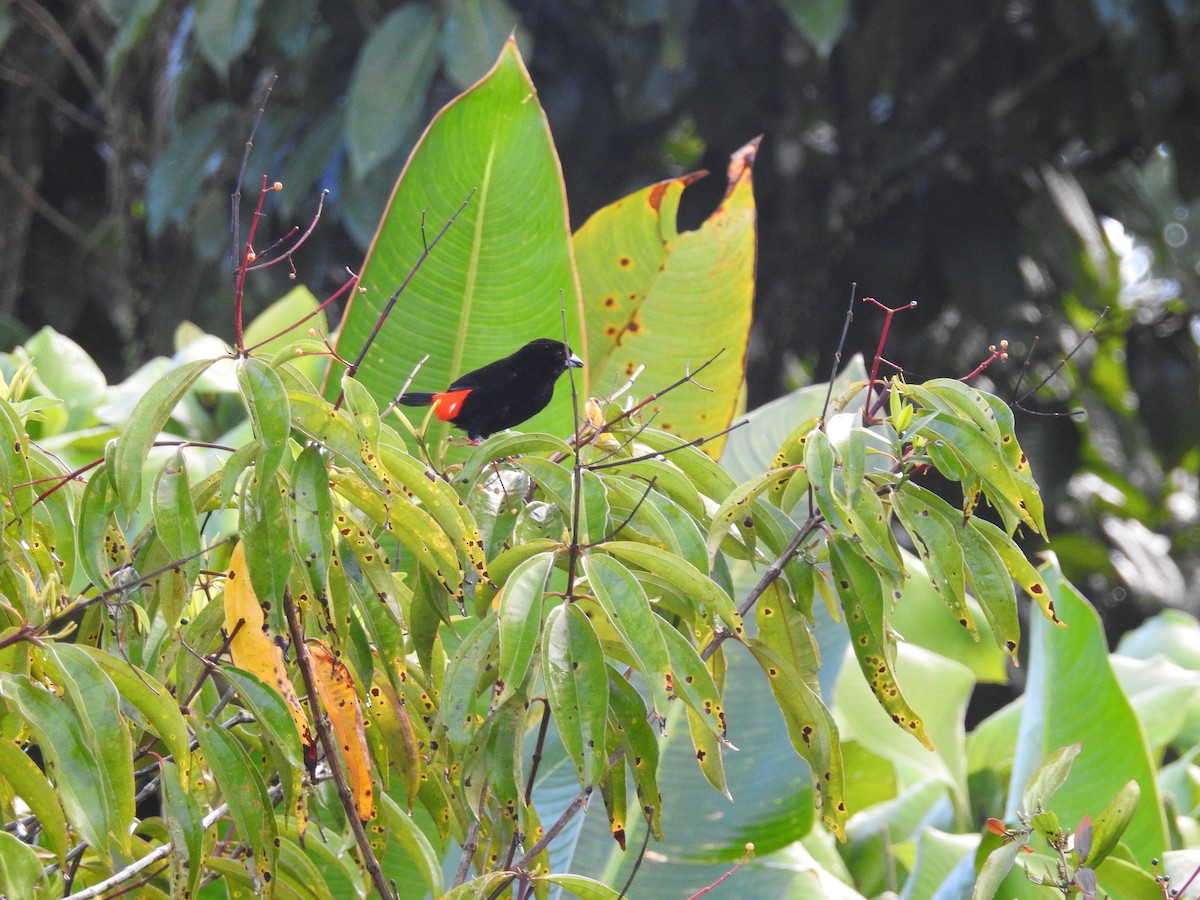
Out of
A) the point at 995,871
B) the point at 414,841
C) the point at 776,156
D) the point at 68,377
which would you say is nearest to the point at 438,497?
the point at 414,841

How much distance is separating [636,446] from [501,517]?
0.17 metres

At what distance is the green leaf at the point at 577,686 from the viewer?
2.49ft

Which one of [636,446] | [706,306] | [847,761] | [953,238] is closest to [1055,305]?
[953,238]

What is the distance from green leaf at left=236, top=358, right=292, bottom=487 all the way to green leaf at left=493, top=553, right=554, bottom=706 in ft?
0.57

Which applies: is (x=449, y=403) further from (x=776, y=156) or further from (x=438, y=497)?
(x=776, y=156)

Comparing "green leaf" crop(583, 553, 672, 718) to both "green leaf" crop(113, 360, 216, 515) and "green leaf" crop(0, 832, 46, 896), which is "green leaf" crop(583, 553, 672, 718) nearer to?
"green leaf" crop(113, 360, 216, 515)

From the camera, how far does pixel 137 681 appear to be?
80 centimetres

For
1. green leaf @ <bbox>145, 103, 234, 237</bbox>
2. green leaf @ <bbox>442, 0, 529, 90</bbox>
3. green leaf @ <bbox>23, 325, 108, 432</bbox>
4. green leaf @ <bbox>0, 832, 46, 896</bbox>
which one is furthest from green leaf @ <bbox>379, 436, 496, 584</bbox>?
green leaf @ <bbox>145, 103, 234, 237</bbox>

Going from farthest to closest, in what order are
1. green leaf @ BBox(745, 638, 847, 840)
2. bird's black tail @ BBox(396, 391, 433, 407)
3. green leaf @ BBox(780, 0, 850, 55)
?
green leaf @ BBox(780, 0, 850, 55) → bird's black tail @ BBox(396, 391, 433, 407) → green leaf @ BBox(745, 638, 847, 840)

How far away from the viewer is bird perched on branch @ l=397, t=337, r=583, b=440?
1.18 m

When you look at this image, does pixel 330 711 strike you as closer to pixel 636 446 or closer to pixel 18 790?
pixel 18 790

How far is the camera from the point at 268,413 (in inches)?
29.5

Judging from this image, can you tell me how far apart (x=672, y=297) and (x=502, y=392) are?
59 cm

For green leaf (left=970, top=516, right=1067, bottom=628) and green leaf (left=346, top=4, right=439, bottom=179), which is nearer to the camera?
green leaf (left=970, top=516, right=1067, bottom=628)
